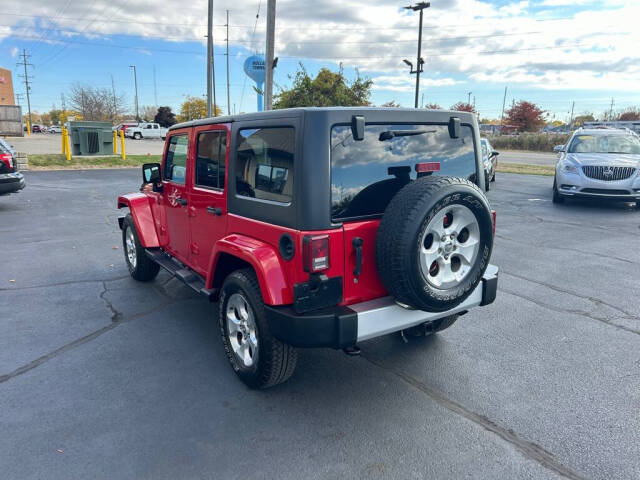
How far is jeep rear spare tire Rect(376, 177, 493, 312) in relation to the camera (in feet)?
8.96

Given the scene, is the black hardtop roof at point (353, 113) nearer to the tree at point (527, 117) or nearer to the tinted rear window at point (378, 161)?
the tinted rear window at point (378, 161)

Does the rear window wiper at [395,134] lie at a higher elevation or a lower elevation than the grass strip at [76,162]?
higher

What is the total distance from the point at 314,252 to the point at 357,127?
82cm

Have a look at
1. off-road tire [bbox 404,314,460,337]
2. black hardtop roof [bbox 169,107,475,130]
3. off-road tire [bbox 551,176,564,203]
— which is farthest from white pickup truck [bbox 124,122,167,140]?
off-road tire [bbox 404,314,460,337]

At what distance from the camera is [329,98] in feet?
75.9

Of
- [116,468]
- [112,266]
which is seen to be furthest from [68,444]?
[112,266]

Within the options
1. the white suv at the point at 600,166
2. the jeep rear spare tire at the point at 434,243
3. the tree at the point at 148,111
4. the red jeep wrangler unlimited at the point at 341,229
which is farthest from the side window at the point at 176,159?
the tree at the point at 148,111

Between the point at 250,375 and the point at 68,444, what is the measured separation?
1.14 m

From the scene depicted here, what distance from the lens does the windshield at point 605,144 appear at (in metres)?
11.4

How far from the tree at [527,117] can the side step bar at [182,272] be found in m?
69.5

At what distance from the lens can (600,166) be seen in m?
10.6

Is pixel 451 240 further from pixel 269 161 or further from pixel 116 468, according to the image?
pixel 116 468

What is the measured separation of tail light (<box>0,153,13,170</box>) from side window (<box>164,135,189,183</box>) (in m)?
7.07

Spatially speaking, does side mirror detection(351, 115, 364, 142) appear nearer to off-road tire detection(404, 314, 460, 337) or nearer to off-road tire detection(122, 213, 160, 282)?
off-road tire detection(404, 314, 460, 337)
